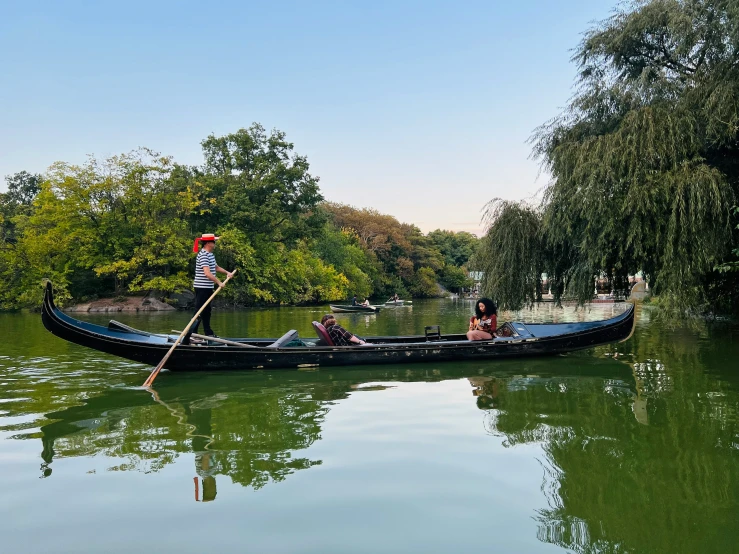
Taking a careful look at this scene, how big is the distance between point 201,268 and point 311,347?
1.86m

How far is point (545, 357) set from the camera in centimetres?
895

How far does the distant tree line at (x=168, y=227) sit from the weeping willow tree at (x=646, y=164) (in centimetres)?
2046

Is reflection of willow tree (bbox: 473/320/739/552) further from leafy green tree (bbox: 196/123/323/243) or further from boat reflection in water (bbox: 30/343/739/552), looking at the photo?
leafy green tree (bbox: 196/123/323/243)

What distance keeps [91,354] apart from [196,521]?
7.96 metres

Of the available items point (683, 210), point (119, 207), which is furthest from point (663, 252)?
point (119, 207)

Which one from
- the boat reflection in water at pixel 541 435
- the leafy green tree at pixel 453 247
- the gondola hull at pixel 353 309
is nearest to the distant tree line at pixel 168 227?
the gondola hull at pixel 353 309

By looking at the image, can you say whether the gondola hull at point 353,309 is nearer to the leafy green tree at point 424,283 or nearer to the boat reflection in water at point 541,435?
the boat reflection in water at point 541,435

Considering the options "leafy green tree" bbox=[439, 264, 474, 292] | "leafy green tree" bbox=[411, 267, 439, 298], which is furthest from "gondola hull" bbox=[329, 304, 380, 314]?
"leafy green tree" bbox=[439, 264, 474, 292]

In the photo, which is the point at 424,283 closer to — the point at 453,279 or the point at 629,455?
the point at 453,279

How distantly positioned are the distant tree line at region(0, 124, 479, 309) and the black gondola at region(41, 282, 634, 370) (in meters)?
21.3

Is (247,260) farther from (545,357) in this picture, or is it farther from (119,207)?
(545,357)

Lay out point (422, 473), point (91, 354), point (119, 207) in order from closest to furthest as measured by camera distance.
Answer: point (422, 473)
point (91, 354)
point (119, 207)

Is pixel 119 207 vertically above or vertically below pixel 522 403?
above

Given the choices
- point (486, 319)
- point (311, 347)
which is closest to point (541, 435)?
point (311, 347)
